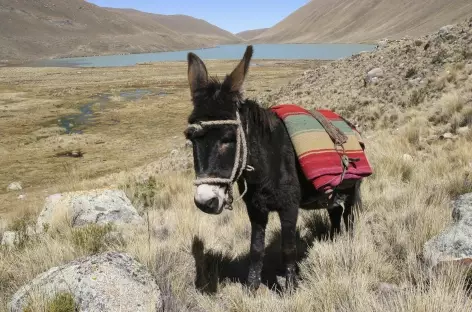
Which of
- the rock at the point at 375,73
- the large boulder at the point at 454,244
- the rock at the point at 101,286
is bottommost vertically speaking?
the rock at the point at 101,286

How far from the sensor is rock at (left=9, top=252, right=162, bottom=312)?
2.71m

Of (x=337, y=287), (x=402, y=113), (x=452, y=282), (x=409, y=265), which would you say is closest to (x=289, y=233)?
(x=337, y=287)

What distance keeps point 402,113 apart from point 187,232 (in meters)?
7.69

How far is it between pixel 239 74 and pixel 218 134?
452mm

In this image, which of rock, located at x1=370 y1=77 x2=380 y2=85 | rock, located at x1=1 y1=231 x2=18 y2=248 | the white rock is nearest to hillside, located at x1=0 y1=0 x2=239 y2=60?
rock, located at x1=370 y1=77 x2=380 y2=85

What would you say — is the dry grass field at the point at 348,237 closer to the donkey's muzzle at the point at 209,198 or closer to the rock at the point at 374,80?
the rock at the point at 374,80

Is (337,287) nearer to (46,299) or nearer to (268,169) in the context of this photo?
(268,169)

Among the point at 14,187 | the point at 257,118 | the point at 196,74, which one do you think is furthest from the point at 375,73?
the point at 14,187

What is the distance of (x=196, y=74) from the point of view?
297 cm

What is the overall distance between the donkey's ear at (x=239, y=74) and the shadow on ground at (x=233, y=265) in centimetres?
185

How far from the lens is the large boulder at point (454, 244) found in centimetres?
302

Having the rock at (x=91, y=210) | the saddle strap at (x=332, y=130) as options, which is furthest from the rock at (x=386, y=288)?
the rock at (x=91, y=210)

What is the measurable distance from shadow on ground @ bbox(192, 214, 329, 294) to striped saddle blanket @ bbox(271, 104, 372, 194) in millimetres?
884

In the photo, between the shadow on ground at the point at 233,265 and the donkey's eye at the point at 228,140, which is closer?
the donkey's eye at the point at 228,140
